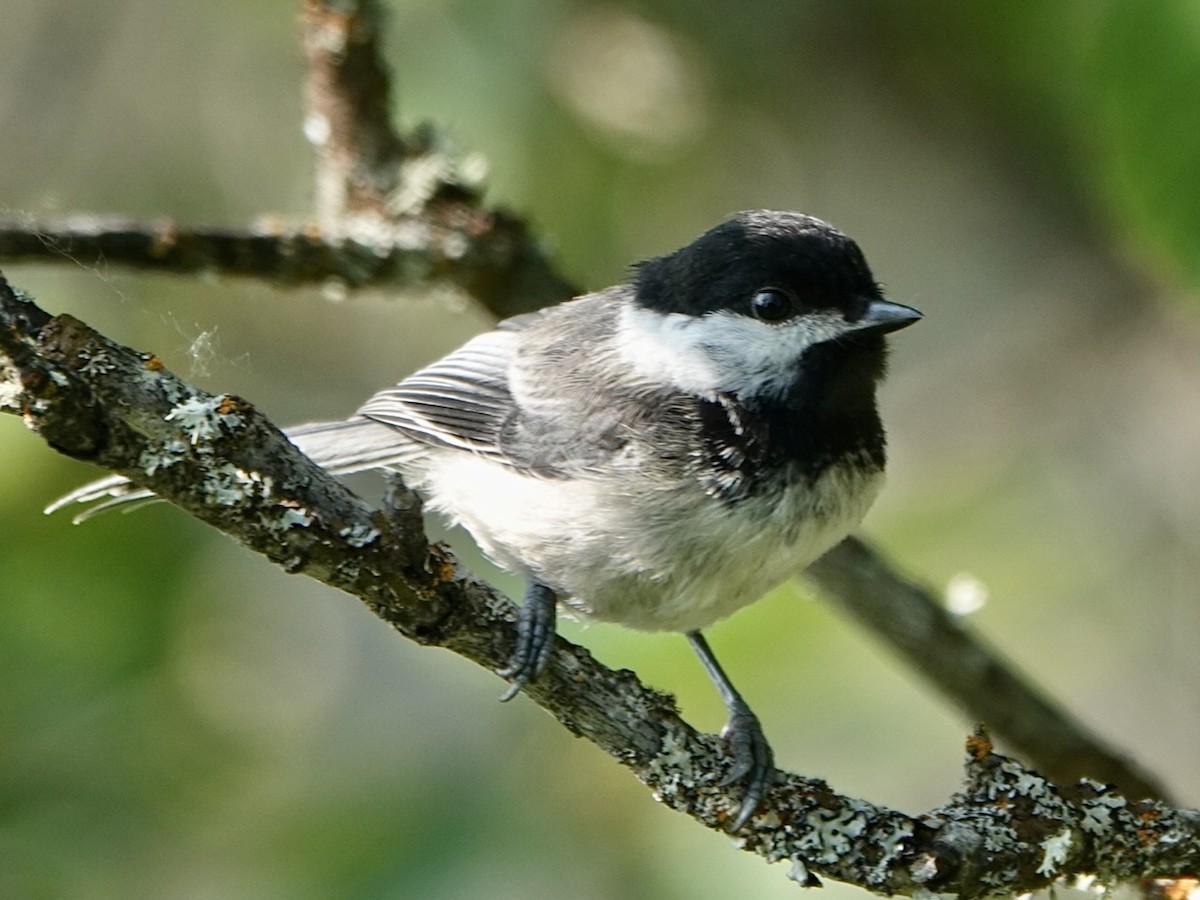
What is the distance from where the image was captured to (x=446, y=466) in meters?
2.36

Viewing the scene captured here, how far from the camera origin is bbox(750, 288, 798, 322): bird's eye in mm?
2029

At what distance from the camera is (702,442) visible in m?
1.97

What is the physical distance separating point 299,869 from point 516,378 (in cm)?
92

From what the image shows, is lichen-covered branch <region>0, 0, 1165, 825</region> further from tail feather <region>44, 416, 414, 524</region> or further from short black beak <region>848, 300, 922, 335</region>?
short black beak <region>848, 300, 922, 335</region>

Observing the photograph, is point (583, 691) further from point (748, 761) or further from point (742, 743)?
point (742, 743)

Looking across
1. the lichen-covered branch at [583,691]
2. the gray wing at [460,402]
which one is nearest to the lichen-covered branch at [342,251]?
the gray wing at [460,402]

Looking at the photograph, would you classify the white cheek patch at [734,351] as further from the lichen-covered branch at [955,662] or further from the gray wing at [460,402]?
the lichen-covered branch at [955,662]

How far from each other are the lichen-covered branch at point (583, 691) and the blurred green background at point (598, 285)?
229mm

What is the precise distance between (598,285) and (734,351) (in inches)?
52.6

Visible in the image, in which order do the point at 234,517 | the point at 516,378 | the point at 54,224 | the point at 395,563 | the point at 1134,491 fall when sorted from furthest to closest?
the point at 1134,491
the point at 516,378
the point at 54,224
the point at 395,563
the point at 234,517

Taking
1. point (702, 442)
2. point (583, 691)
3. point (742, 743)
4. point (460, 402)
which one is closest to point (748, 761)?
point (742, 743)

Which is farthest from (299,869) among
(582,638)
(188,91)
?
(188,91)

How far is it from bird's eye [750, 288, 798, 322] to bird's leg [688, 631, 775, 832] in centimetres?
60

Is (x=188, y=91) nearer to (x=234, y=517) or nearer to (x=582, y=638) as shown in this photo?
(x=582, y=638)
